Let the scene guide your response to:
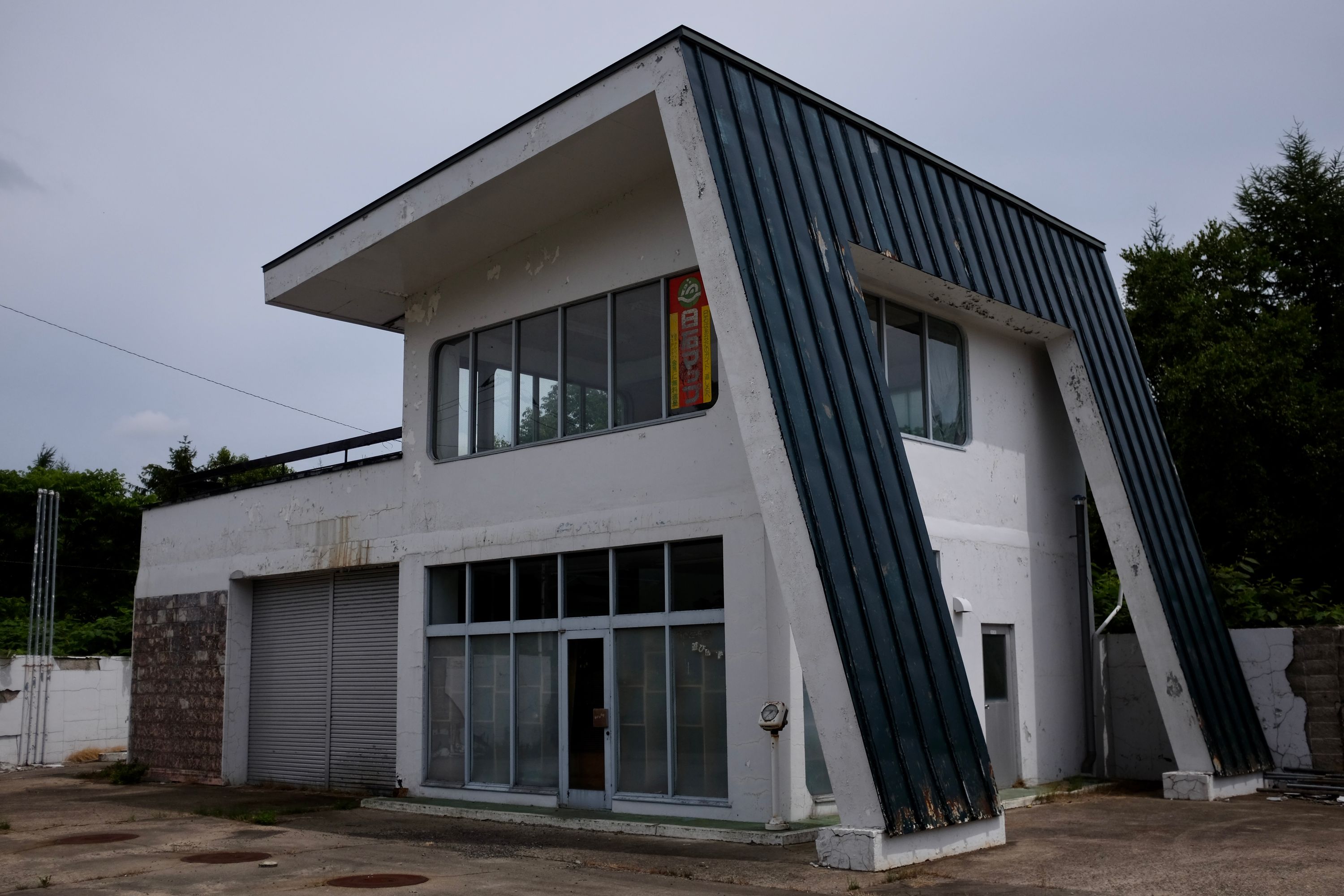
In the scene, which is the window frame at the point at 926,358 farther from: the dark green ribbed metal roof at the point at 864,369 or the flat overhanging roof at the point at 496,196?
the flat overhanging roof at the point at 496,196

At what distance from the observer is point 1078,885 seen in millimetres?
8289

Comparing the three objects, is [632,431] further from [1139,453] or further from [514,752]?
[1139,453]

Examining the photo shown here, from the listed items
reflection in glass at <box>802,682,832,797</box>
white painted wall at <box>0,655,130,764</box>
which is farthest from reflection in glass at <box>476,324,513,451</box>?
white painted wall at <box>0,655,130,764</box>

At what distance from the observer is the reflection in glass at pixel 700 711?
1145 centimetres

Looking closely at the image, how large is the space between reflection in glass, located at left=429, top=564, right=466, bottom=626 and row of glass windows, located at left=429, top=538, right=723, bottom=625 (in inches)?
0.4

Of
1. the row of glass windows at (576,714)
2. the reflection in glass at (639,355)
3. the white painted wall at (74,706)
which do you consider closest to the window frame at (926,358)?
the reflection in glass at (639,355)

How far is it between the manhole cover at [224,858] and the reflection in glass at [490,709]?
354cm

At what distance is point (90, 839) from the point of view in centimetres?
1160

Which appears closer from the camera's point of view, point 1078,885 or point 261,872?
point 1078,885

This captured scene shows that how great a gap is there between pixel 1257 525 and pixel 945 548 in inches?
540

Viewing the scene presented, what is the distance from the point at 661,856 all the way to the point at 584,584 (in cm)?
366

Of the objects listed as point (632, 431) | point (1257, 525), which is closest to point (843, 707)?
point (632, 431)

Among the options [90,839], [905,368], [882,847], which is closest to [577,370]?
[905,368]

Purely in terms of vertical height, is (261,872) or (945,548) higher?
(945,548)
